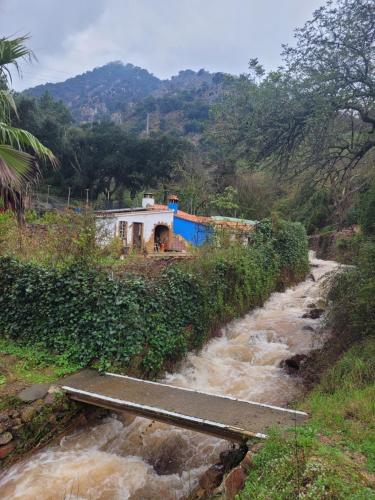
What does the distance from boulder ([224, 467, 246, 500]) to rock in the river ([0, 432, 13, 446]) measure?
3.00 meters

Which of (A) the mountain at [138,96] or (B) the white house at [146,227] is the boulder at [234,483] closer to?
(B) the white house at [146,227]

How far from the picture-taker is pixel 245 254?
12164mm

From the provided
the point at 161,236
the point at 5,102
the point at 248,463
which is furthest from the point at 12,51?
the point at 161,236

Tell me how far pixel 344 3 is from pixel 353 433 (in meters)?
8.69

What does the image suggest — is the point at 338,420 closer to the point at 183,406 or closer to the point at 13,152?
the point at 183,406

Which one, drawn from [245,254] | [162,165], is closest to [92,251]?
[245,254]

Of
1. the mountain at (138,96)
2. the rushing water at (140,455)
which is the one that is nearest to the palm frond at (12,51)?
the rushing water at (140,455)

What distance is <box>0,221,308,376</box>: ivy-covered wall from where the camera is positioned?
6.56m

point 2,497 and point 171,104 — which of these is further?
point 171,104

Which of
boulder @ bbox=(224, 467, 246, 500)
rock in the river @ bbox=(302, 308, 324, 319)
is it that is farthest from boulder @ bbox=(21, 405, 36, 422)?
rock in the river @ bbox=(302, 308, 324, 319)

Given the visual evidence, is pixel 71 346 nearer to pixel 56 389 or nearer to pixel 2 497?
pixel 56 389

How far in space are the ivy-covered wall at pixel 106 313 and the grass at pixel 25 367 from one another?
189mm

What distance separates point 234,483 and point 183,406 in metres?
1.55

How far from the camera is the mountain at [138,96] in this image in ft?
203
